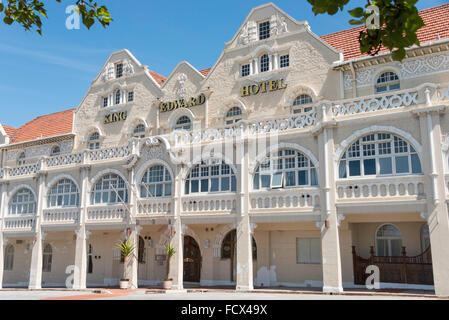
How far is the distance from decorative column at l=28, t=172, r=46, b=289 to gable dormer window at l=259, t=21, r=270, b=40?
15.6 metres

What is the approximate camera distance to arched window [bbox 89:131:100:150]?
Answer: 1130 inches

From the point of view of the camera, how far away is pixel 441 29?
20.0 metres

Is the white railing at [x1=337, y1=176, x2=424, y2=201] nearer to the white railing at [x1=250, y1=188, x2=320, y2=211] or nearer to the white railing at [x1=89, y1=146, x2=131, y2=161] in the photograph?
the white railing at [x1=250, y1=188, x2=320, y2=211]

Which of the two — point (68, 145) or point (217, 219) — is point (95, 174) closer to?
point (68, 145)

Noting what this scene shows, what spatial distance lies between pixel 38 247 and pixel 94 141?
24.9 ft

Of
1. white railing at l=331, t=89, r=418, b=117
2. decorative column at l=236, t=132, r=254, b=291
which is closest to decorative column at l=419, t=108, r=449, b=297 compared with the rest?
white railing at l=331, t=89, r=418, b=117

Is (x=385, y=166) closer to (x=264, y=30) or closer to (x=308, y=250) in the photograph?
(x=308, y=250)

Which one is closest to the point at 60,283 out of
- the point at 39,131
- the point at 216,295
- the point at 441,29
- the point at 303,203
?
the point at 39,131

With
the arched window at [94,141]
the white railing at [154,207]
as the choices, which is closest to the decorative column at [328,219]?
the white railing at [154,207]

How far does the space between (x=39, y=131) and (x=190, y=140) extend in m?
16.4

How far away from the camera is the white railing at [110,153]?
2395 centimetres

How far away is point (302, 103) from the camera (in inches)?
872

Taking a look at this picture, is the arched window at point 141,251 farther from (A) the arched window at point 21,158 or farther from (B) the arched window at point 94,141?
(A) the arched window at point 21,158

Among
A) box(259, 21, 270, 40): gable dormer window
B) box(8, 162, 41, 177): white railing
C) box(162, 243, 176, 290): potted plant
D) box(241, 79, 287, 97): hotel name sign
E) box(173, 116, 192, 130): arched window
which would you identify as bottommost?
box(162, 243, 176, 290): potted plant
